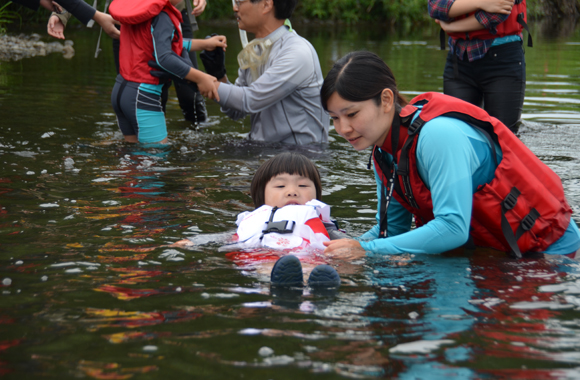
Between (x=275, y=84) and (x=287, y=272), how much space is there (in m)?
3.79

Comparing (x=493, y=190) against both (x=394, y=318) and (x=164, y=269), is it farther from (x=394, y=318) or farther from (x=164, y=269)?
(x=164, y=269)

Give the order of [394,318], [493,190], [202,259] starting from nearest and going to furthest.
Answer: [394,318] < [493,190] < [202,259]

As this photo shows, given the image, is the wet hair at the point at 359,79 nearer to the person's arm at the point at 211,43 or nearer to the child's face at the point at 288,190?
the child's face at the point at 288,190

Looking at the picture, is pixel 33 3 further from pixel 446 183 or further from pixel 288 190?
pixel 446 183

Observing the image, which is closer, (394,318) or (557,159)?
(394,318)

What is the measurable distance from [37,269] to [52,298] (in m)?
0.50

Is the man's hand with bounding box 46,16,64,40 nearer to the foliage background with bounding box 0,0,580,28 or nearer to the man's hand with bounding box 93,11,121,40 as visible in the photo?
the man's hand with bounding box 93,11,121,40

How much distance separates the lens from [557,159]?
A: 711cm

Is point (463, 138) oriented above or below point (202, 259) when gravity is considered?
above

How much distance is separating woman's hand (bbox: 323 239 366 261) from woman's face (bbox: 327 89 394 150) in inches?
22.4

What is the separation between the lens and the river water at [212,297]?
8.52ft

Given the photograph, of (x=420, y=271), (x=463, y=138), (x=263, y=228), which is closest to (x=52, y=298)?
(x=263, y=228)

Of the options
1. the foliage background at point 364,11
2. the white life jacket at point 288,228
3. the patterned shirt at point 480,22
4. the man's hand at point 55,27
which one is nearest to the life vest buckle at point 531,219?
the white life jacket at point 288,228

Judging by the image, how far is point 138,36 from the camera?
705 cm
